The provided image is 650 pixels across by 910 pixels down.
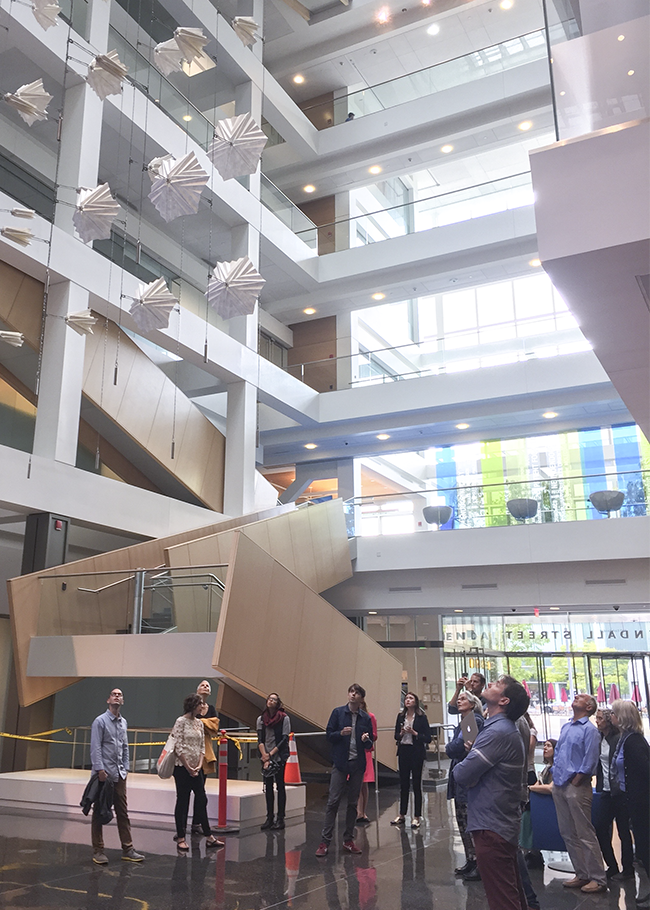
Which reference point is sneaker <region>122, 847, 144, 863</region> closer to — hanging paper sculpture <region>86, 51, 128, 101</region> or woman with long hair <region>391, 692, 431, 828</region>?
woman with long hair <region>391, 692, 431, 828</region>

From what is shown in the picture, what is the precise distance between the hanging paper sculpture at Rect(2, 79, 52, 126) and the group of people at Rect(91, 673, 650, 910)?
292 inches

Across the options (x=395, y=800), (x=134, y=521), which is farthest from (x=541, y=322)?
(x=395, y=800)

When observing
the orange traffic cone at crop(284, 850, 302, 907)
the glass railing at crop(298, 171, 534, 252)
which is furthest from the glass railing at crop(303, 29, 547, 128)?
the orange traffic cone at crop(284, 850, 302, 907)

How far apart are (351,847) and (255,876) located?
1.29 m

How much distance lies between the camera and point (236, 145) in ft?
40.1

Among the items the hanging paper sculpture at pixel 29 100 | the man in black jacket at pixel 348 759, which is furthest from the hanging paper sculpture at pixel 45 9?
the man in black jacket at pixel 348 759

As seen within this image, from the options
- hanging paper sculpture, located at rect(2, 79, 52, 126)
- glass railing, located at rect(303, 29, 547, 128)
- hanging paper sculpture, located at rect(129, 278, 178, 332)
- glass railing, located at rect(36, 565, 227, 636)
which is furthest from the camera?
glass railing, located at rect(303, 29, 547, 128)

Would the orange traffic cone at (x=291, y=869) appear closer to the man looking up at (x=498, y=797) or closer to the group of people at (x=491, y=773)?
the group of people at (x=491, y=773)

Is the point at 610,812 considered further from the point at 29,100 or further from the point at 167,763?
the point at 29,100

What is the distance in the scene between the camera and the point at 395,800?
1095 centimetres

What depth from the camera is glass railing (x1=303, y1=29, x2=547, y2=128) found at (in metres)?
20.4

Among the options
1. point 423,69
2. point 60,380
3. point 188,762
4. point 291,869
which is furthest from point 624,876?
point 423,69

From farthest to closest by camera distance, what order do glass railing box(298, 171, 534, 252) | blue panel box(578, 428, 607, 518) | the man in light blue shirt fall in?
A: glass railing box(298, 171, 534, 252), blue panel box(578, 428, 607, 518), the man in light blue shirt

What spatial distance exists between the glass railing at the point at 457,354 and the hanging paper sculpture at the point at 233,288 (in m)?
8.41
